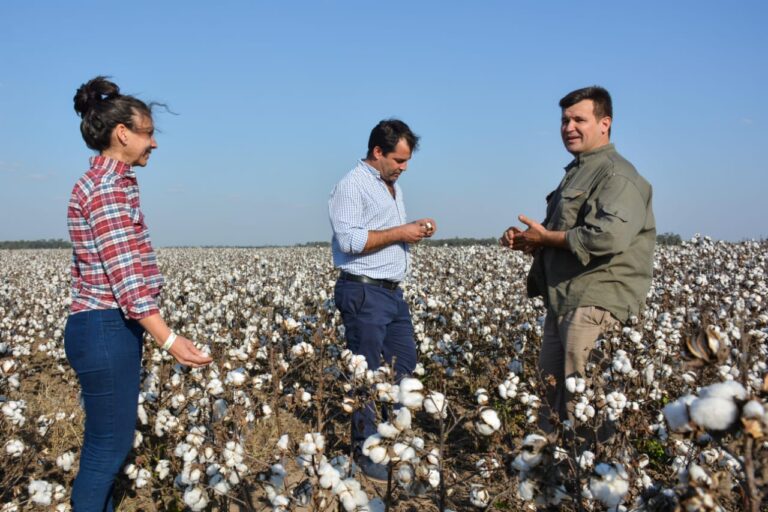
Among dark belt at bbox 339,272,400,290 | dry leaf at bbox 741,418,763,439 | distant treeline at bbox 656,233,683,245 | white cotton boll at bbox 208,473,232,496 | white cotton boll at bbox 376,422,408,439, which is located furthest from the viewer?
distant treeline at bbox 656,233,683,245

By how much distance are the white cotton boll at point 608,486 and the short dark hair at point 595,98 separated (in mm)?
2105

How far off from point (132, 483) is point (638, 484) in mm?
2889

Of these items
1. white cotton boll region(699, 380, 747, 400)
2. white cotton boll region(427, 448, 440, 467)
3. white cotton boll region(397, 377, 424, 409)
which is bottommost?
white cotton boll region(427, 448, 440, 467)

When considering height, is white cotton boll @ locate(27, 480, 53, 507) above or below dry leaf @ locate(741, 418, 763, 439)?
below

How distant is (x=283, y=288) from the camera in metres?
9.73

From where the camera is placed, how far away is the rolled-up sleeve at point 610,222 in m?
3.12

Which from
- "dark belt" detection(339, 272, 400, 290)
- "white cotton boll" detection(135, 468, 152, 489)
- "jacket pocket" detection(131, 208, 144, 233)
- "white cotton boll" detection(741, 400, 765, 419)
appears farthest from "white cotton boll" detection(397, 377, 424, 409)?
"white cotton boll" detection(135, 468, 152, 489)

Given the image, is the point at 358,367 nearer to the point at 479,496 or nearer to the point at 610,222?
the point at 479,496

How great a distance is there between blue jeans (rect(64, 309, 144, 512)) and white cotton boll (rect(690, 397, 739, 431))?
6.83 feet

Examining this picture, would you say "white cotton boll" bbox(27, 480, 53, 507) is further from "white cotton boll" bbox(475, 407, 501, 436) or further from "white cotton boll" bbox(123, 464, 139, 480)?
"white cotton boll" bbox(475, 407, 501, 436)

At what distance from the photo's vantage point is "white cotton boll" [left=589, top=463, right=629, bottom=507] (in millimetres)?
1802

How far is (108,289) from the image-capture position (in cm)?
249

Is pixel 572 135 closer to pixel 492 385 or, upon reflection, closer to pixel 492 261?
pixel 492 385

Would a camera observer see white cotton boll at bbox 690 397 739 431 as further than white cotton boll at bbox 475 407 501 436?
No
